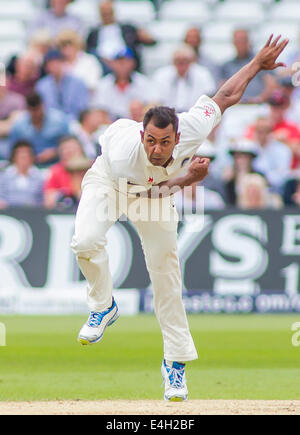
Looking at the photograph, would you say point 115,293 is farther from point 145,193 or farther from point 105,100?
point 145,193

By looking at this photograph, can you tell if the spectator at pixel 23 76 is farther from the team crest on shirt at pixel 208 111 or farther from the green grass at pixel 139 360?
the team crest on shirt at pixel 208 111

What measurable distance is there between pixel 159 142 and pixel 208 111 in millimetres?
619

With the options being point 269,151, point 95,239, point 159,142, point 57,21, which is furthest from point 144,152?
point 57,21

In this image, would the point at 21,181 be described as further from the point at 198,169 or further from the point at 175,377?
the point at 198,169

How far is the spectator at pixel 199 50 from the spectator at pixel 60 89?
210cm

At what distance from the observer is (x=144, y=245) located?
6.85m

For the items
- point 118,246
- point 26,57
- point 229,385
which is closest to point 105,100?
point 26,57

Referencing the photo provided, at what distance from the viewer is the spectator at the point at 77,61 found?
15.5 m

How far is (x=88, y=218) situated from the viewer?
21.3 feet

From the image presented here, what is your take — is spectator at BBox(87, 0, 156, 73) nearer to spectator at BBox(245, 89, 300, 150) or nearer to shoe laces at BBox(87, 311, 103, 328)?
spectator at BBox(245, 89, 300, 150)

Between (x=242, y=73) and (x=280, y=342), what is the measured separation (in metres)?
4.58

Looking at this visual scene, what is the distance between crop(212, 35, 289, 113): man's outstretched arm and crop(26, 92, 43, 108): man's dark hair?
7.62m

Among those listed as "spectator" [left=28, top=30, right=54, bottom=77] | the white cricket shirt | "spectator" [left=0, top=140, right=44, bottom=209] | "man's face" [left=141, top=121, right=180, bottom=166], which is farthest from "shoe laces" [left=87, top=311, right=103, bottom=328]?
"spectator" [left=28, top=30, right=54, bottom=77]

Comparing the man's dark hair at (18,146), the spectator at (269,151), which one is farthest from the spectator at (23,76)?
the spectator at (269,151)
